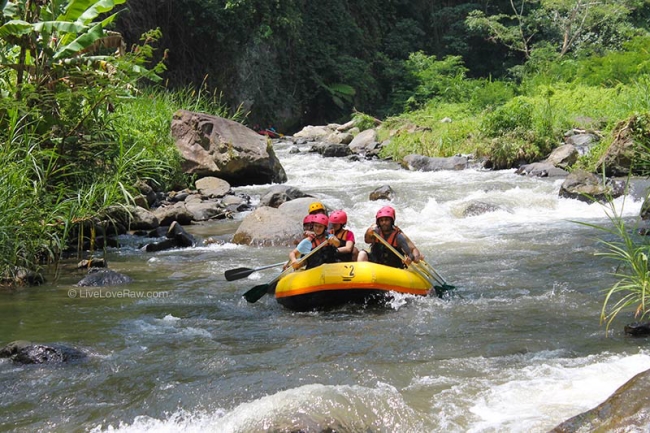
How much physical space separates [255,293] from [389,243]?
4.36 feet

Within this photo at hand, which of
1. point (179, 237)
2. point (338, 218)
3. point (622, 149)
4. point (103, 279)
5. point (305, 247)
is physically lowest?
point (179, 237)

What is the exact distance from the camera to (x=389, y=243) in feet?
22.3

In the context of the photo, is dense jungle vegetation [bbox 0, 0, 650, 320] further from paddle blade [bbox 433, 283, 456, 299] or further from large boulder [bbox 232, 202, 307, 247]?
paddle blade [bbox 433, 283, 456, 299]

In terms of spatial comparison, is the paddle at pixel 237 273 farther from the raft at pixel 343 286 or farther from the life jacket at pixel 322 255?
the raft at pixel 343 286

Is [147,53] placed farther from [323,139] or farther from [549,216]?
[323,139]

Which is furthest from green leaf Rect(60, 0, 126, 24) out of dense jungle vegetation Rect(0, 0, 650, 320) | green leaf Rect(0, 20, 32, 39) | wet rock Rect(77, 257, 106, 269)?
wet rock Rect(77, 257, 106, 269)

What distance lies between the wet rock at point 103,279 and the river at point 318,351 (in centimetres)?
16

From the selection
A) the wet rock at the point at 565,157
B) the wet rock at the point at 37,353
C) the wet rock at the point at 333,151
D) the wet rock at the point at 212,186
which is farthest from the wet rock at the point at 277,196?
the wet rock at the point at 333,151

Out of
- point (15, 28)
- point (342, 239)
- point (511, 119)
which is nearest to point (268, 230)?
point (342, 239)

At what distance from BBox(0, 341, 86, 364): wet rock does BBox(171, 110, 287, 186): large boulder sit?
845 cm

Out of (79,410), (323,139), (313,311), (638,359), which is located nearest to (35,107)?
(313,311)

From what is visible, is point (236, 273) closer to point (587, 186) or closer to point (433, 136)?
point (587, 186)

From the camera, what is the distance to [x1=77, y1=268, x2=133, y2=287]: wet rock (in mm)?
6988

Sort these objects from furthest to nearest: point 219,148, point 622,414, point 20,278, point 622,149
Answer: point 219,148, point 622,149, point 20,278, point 622,414
